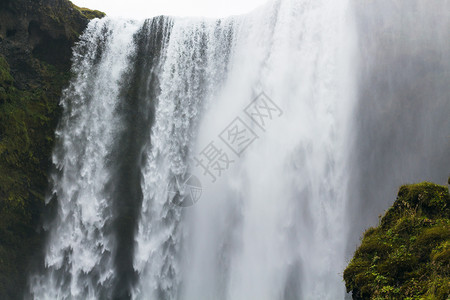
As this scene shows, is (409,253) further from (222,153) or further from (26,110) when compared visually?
(26,110)

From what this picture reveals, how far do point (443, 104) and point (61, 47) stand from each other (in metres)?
14.2

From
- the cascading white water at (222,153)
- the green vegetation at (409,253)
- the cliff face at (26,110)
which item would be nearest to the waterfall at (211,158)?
the cascading white water at (222,153)

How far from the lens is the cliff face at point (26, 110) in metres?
13.7

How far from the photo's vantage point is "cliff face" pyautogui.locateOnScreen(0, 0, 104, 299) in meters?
13.7

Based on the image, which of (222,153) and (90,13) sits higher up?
(90,13)

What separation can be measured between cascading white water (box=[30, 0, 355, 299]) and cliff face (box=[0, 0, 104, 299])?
597mm

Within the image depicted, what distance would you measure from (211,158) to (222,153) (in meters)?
0.48

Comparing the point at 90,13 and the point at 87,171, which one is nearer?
the point at 87,171

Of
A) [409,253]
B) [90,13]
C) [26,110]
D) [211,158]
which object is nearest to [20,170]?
[26,110]

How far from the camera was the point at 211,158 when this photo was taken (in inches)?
571

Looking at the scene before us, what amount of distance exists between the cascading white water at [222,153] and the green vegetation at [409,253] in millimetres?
5636

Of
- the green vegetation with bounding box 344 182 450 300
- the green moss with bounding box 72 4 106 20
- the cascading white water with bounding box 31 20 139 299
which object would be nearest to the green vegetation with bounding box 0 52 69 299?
the cascading white water with bounding box 31 20 139 299

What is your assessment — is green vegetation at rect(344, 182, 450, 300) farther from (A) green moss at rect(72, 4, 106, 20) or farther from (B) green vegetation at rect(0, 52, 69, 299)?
(A) green moss at rect(72, 4, 106, 20)

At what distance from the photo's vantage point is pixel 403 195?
681cm
